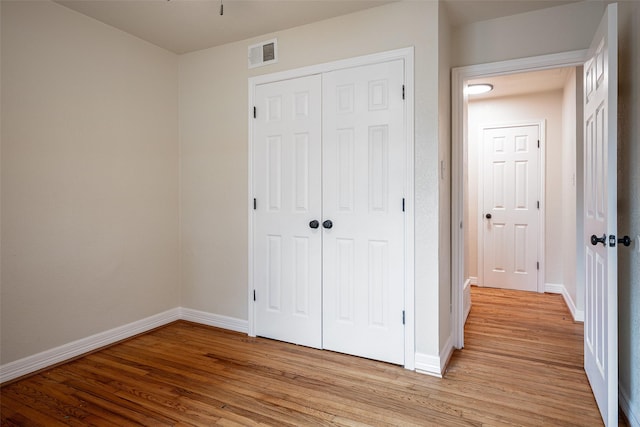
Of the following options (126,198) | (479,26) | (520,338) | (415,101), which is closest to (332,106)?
(415,101)

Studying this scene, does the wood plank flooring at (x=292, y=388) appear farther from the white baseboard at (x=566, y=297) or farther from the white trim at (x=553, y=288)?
the white trim at (x=553, y=288)

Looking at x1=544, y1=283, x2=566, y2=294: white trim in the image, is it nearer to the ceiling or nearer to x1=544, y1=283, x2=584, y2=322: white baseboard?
x1=544, y1=283, x2=584, y2=322: white baseboard

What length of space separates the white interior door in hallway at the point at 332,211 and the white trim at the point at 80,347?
1012 mm

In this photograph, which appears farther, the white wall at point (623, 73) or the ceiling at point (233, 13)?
the ceiling at point (233, 13)

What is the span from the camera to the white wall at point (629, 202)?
1.87 m

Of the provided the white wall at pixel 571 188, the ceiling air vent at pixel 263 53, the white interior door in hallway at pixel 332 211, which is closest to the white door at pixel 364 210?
the white interior door in hallway at pixel 332 211

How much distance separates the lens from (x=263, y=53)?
309 centimetres

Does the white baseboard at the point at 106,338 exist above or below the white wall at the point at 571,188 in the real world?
below

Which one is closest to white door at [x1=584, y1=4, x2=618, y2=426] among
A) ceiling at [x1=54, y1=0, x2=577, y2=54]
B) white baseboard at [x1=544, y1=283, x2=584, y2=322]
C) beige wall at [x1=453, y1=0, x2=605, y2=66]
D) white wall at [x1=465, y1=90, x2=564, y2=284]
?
beige wall at [x1=453, y1=0, x2=605, y2=66]

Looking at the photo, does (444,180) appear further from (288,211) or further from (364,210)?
(288,211)

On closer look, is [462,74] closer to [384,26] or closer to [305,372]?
[384,26]

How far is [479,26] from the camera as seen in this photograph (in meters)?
2.79

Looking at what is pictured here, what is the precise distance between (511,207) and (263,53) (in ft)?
12.4

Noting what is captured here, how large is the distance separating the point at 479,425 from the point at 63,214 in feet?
9.99
